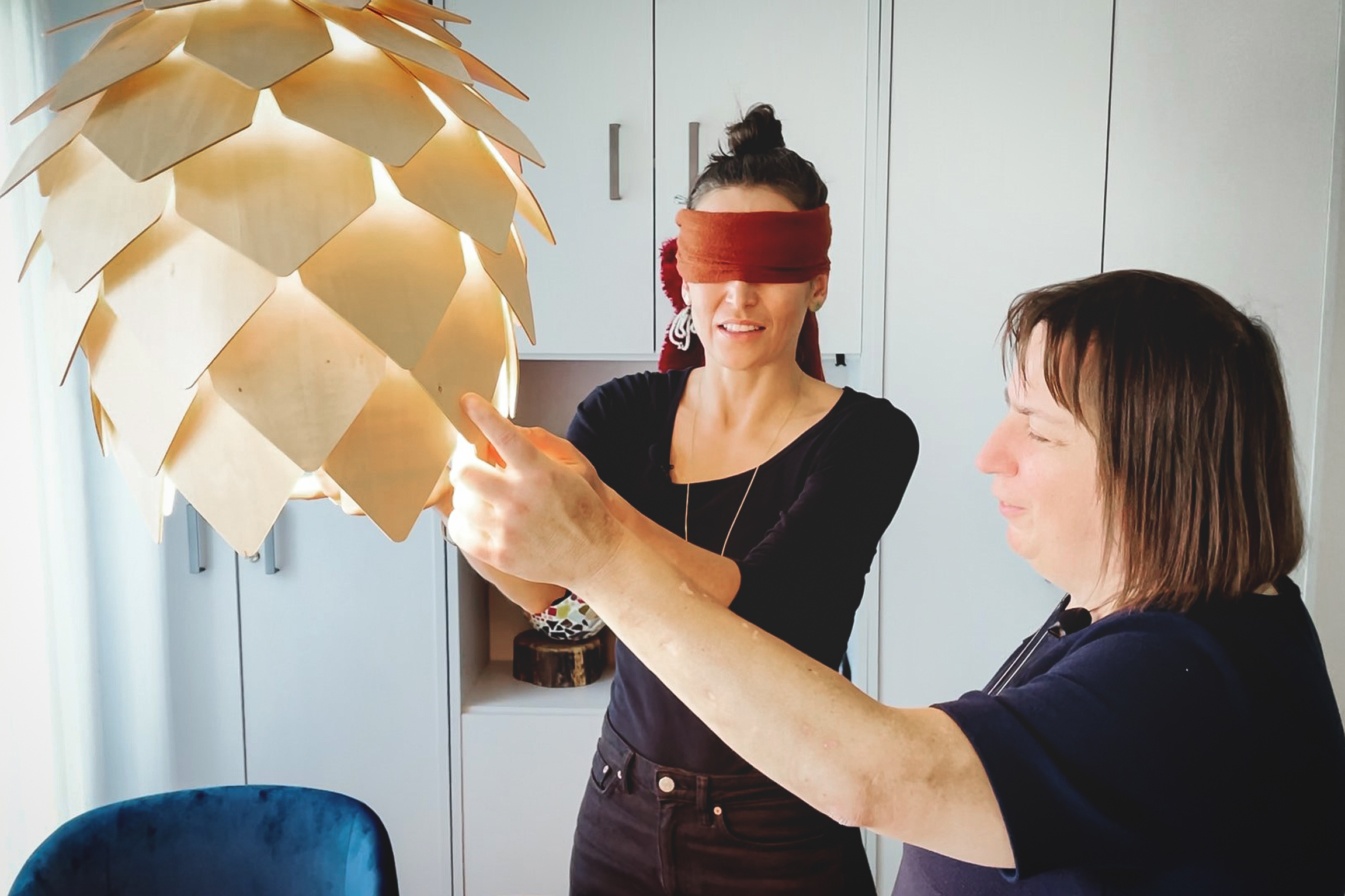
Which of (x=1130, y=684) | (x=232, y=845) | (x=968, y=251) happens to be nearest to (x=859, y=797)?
(x=1130, y=684)

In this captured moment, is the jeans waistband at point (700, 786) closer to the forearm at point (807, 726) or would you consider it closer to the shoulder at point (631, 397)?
the shoulder at point (631, 397)

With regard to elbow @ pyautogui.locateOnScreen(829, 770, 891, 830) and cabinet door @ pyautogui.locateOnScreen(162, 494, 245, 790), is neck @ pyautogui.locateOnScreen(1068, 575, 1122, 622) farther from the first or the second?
cabinet door @ pyautogui.locateOnScreen(162, 494, 245, 790)

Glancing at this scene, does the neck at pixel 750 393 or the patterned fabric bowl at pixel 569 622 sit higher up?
the neck at pixel 750 393

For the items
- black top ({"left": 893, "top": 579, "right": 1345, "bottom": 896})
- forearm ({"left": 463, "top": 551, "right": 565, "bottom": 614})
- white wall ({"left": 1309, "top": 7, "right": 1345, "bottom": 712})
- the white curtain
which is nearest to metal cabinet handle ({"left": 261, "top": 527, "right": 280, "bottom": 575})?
the white curtain

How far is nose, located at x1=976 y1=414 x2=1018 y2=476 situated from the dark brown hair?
570mm

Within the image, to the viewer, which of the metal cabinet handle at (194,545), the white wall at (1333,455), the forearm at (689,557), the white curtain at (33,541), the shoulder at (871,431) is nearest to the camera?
the forearm at (689,557)

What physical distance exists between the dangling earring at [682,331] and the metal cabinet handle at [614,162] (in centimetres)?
91

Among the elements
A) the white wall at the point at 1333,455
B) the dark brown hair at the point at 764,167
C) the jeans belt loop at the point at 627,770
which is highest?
the dark brown hair at the point at 764,167

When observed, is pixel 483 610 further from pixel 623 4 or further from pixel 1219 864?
pixel 1219 864

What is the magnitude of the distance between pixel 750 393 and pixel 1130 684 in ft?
2.59

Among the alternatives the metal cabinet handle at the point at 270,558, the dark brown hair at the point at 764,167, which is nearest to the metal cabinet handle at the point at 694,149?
the dark brown hair at the point at 764,167

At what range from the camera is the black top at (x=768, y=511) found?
4.12 ft

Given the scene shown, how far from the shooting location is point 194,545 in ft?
8.20

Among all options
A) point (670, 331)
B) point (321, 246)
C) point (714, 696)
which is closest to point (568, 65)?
point (670, 331)
